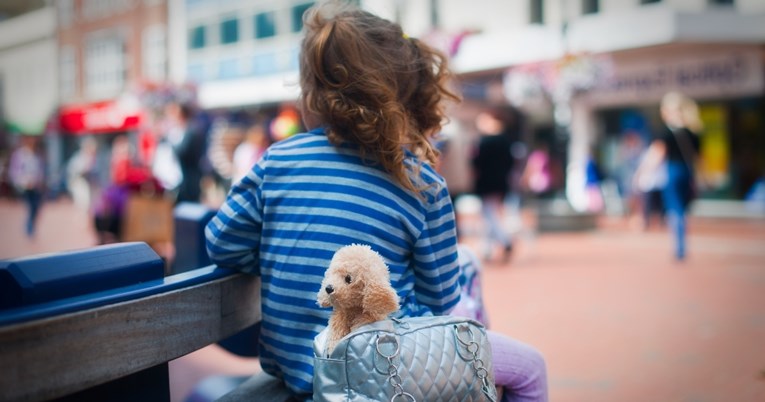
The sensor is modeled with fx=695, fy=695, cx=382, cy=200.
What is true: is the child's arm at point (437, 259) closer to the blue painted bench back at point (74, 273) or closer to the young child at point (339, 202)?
the young child at point (339, 202)

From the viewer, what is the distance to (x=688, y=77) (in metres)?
16.2

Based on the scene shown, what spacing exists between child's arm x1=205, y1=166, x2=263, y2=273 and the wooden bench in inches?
3.2

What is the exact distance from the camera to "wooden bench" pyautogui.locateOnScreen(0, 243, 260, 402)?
4.08 ft

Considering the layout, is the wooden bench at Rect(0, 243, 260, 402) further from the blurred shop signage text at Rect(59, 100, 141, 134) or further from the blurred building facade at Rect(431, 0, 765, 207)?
the blurred shop signage text at Rect(59, 100, 141, 134)

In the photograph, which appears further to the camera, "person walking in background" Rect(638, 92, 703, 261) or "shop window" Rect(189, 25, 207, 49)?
"shop window" Rect(189, 25, 207, 49)

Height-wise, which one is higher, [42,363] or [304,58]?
[304,58]

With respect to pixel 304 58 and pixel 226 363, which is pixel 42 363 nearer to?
pixel 304 58

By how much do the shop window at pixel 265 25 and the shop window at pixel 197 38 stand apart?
3.21 meters

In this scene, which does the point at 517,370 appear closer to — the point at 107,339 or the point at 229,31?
the point at 107,339

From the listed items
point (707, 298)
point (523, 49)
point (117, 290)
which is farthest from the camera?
point (523, 49)

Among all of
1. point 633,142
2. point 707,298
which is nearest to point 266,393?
point 707,298

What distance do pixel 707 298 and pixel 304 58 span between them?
18.3ft

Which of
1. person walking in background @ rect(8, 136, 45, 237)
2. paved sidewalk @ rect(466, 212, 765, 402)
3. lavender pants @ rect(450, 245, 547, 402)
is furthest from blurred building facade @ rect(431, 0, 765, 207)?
lavender pants @ rect(450, 245, 547, 402)

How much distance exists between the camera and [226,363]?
452 centimetres
